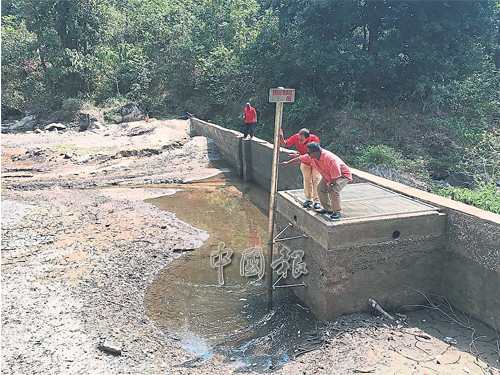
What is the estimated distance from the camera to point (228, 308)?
6.64m

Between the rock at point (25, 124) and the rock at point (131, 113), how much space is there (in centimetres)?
698

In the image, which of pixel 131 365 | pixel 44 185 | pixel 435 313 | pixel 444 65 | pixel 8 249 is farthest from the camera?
pixel 444 65

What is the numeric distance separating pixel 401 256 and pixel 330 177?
5.13 ft

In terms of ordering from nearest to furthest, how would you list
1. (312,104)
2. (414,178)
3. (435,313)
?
1. (435,313)
2. (414,178)
3. (312,104)

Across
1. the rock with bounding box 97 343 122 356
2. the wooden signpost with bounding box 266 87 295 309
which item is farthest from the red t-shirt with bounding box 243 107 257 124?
the rock with bounding box 97 343 122 356

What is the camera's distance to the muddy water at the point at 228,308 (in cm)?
554

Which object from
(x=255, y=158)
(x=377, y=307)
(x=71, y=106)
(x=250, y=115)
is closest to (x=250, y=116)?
(x=250, y=115)

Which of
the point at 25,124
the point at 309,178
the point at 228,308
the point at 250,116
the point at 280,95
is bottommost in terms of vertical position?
the point at 228,308

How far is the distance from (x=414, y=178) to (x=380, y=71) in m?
6.85

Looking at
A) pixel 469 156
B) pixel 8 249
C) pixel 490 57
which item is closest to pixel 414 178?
pixel 469 156

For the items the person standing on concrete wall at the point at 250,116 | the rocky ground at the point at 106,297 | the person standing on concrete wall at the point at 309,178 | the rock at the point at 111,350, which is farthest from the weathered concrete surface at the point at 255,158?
the rock at the point at 111,350

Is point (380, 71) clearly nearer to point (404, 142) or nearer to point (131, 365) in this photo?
point (404, 142)

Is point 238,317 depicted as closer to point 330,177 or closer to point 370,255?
point 370,255

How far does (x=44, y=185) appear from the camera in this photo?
532 inches
